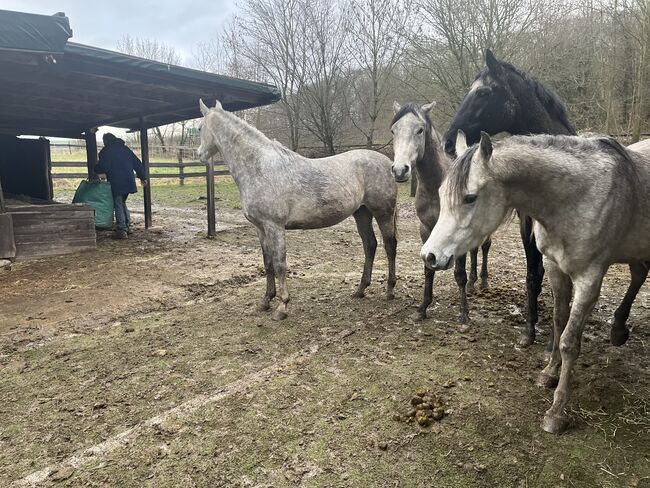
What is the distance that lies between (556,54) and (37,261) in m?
13.4

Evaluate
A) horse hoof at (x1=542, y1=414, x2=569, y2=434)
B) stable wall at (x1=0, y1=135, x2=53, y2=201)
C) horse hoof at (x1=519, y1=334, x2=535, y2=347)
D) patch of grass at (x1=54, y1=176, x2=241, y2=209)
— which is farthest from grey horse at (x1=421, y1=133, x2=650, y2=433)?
stable wall at (x1=0, y1=135, x2=53, y2=201)

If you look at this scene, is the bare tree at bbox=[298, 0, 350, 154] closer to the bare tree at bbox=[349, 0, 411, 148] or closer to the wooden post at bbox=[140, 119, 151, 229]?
the bare tree at bbox=[349, 0, 411, 148]

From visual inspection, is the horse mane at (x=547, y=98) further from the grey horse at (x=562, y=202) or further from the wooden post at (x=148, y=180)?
the wooden post at (x=148, y=180)

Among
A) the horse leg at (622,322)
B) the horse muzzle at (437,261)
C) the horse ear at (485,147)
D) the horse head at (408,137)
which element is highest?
the horse head at (408,137)

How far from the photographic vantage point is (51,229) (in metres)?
6.26

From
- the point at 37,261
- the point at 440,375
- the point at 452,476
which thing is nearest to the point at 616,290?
the point at 440,375

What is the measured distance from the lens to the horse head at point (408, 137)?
11.1ft

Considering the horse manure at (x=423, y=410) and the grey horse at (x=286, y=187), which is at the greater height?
the grey horse at (x=286, y=187)

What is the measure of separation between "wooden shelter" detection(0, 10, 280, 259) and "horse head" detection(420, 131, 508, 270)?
14.0 feet

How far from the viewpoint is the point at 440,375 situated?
281 centimetres

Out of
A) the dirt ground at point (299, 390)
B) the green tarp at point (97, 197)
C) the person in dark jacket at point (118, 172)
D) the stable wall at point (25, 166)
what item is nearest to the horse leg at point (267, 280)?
the dirt ground at point (299, 390)

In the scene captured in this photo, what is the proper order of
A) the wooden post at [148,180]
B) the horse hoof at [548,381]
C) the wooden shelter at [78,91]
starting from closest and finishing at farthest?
the horse hoof at [548,381] → the wooden shelter at [78,91] → the wooden post at [148,180]

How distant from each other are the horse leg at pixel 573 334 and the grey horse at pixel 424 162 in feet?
4.22

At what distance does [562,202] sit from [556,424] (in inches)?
46.2
